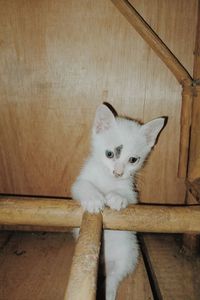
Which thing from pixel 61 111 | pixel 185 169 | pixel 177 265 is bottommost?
pixel 177 265

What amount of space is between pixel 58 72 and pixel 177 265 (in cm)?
120


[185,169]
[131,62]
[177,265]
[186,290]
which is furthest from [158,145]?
[186,290]

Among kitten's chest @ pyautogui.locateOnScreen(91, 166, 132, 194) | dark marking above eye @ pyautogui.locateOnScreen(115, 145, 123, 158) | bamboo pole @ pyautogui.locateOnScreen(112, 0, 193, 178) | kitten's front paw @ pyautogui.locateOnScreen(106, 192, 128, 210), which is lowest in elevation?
kitten's chest @ pyautogui.locateOnScreen(91, 166, 132, 194)

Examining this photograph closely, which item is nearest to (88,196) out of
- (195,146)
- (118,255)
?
(118,255)

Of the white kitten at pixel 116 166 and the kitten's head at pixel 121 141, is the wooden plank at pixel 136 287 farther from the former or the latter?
the kitten's head at pixel 121 141

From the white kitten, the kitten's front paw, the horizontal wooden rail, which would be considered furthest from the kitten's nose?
the horizontal wooden rail

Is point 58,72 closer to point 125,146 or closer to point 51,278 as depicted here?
point 125,146

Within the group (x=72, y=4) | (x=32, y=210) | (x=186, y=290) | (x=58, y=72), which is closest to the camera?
(x=32, y=210)

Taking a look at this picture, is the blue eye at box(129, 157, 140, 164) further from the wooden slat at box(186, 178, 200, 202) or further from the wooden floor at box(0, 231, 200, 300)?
the wooden floor at box(0, 231, 200, 300)

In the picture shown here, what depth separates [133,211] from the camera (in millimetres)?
872

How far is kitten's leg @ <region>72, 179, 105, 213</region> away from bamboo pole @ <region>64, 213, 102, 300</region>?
11cm

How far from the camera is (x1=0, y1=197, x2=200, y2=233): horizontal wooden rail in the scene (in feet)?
2.79

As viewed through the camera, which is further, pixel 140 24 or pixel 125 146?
pixel 125 146

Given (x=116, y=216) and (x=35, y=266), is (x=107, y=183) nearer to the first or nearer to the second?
(x=35, y=266)
